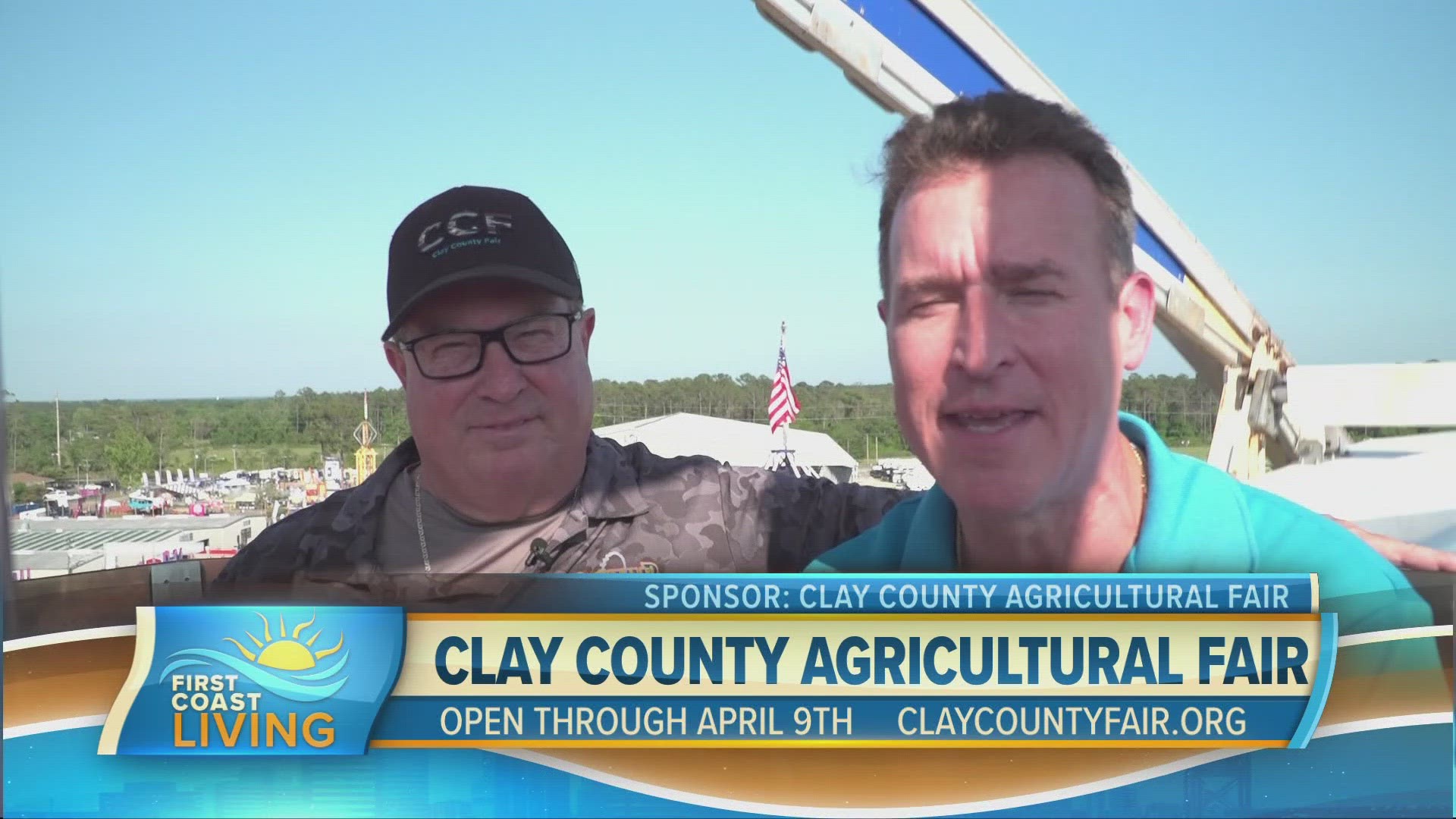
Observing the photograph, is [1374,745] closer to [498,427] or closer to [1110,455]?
[1110,455]

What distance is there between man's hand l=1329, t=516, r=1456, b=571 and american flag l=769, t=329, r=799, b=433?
1.01 meters

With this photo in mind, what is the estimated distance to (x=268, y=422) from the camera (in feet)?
6.75

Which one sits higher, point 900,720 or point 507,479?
point 507,479

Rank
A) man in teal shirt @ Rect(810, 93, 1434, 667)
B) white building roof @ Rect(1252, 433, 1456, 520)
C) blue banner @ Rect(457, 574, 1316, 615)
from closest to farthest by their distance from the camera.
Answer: man in teal shirt @ Rect(810, 93, 1434, 667) → blue banner @ Rect(457, 574, 1316, 615) → white building roof @ Rect(1252, 433, 1456, 520)

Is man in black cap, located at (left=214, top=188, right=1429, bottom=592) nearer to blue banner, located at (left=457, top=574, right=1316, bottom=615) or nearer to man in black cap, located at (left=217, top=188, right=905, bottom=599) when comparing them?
man in black cap, located at (left=217, top=188, right=905, bottom=599)

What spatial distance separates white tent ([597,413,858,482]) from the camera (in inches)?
82.6

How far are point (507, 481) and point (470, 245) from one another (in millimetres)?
469

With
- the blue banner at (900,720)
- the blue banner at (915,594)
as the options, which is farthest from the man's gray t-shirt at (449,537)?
the blue banner at (900,720)

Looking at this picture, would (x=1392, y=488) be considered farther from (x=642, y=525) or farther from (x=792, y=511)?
(x=642, y=525)

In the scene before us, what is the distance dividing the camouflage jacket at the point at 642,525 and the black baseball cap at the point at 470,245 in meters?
0.33

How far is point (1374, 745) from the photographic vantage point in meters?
1.95

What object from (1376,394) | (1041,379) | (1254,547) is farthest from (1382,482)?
(1041,379)

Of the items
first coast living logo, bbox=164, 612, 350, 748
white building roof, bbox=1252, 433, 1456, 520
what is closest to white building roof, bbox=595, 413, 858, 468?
first coast living logo, bbox=164, 612, 350, 748

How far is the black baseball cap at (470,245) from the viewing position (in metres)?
2.00
